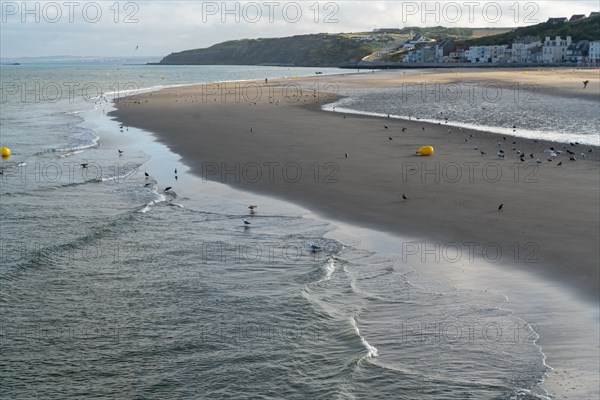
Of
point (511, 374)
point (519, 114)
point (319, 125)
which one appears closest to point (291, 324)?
point (511, 374)

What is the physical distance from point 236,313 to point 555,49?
140 metres

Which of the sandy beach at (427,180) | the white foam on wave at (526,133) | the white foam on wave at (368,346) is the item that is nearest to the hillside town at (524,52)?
the white foam on wave at (526,133)

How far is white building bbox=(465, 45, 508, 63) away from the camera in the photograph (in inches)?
5979

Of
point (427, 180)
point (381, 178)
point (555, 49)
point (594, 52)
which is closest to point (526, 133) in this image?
point (427, 180)

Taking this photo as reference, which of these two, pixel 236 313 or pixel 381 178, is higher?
pixel 381 178

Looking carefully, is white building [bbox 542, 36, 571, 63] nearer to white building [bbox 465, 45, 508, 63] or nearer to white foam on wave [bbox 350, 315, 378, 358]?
A: white building [bbox 465, 45, 508, 63]

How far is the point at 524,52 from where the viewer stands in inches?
5699

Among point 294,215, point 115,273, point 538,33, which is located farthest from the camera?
point 538,33

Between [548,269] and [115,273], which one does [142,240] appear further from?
[548,269]

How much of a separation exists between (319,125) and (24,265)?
22.1m

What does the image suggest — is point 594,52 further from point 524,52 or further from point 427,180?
point 427,180

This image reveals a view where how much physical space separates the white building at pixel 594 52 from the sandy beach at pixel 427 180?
10408cm

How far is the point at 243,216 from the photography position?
16688 millimetres

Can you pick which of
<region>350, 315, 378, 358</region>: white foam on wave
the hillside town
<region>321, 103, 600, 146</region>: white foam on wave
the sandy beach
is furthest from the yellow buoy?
the hillside town
